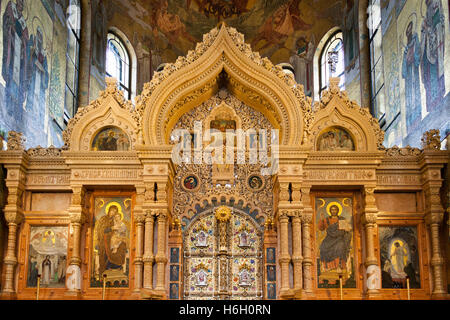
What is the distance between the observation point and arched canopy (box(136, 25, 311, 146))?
627 inches

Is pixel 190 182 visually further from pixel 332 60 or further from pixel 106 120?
pixel 332 60

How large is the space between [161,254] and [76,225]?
6.89ft

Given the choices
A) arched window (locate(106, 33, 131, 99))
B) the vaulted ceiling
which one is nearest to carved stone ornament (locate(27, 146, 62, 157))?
arched window (locate(106, 33, 131, 99))

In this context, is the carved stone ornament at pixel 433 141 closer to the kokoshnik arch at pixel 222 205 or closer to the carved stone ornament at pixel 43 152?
the kokoshnik arch at pixel 222 205

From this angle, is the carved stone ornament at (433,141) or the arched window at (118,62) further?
the arched window at (118,62)

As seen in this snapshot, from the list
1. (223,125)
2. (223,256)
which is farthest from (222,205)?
(223,125)

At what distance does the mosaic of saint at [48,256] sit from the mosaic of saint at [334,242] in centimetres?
589

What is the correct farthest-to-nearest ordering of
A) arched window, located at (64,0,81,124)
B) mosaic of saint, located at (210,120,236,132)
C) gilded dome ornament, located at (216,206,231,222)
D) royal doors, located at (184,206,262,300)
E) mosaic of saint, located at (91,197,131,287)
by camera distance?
arched window, located at (64,0,81,124)
mosaic of saint, located at (210,120,236,132)
gilded dome ornament, located at (216,206,231,222)
royal doors, located at (184,206,262,300)
mosaic of saint, located at (91,197,131,287)

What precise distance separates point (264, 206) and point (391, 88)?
7043 mm

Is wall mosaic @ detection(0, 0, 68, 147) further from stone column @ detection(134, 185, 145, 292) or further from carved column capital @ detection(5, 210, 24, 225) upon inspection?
stone column @ detection(134, 185, 145, 292)

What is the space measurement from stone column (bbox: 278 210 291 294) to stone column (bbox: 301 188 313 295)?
39 cm

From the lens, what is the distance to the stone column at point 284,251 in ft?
49.1

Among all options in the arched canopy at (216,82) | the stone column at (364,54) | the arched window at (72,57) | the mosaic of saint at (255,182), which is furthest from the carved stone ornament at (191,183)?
the stone column at (364,54)

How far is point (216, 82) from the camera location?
16.7 metres
